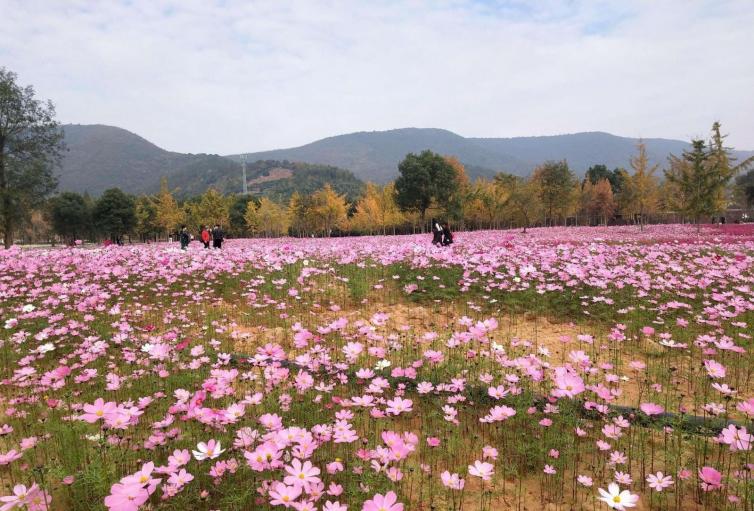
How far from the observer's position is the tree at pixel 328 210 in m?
60.4

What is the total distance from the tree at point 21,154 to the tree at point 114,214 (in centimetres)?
3021

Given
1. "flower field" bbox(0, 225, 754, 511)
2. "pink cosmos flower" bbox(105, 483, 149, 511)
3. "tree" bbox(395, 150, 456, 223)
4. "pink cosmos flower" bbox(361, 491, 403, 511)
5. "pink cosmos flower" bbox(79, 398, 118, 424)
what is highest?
"tree" bbox(395, 150, 456, 223)

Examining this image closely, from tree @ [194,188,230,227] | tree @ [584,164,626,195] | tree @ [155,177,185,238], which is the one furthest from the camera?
tree @ [584,164,626,195]

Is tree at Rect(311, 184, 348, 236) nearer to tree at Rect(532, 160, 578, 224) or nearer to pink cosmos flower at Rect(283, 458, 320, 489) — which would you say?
→ tree at Rect(532, 160, 578, 224)

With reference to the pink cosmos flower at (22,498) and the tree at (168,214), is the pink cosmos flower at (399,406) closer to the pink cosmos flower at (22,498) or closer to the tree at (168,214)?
the pink cosmos flower at (22,498)

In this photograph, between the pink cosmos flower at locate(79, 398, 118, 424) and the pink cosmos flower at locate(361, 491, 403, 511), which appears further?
the pink cosmos flower at locate(79, 398, 118, 424)

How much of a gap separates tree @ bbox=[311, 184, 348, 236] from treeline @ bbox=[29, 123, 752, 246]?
0.54ft

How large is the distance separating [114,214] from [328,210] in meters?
31.6

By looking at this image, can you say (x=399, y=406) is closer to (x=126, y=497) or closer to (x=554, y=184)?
(x=126, y=497)

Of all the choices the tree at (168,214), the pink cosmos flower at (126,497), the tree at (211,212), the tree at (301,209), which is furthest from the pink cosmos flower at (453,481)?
the tree at (168,214)

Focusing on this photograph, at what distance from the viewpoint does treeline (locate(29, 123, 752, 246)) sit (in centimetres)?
2853

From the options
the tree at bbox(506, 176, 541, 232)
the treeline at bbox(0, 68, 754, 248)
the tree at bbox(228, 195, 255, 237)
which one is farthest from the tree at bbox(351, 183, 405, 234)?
the tree at bbox(228, 195, 255, 237)

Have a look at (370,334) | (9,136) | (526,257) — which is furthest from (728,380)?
→ (9,136)

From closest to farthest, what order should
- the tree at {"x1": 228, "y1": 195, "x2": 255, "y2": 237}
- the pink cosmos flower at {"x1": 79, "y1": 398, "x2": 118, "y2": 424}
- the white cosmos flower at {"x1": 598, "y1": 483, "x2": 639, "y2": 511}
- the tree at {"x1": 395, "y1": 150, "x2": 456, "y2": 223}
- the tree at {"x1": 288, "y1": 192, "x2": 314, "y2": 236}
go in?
the white cosmos flower at {"x1": 598, "y1": 483, "x2": 639, "y2": 511} → the pink cosmos flower at {"x1": 79, "y1": 398, "x2": 118, "y2": 424} → the tree at {"x1": 395, "y1": 150, "x2": 456, "y2": 223} → the tree at {"x1": 288, "y1": 192, "x2": 314, "y2": 236} → the tree at {"x1": 228, "y1": 195, "x2": 255, "y2": 237}
